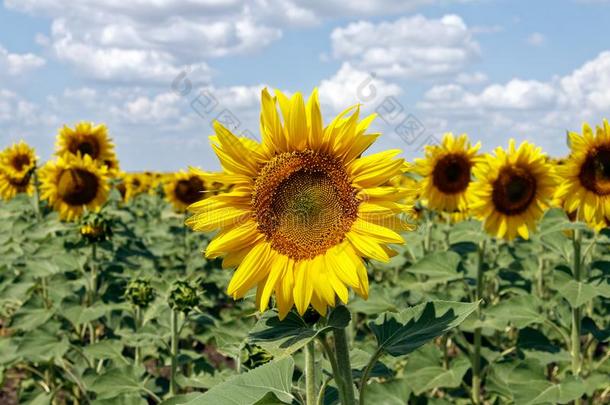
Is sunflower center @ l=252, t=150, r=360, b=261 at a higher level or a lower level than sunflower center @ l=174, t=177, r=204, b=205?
lower

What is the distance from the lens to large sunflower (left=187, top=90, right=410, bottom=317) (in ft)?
6.65

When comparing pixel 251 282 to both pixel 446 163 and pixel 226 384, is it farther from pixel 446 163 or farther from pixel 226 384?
pixel 446 163

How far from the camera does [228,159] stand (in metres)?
2.10

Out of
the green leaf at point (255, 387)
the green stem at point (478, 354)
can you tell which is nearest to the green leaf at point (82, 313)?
the green stem at point (478, 354)

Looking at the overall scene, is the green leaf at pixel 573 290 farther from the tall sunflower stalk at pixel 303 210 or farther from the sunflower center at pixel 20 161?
the sunflower center at pixel 20 161

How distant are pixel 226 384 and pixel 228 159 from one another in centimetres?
65

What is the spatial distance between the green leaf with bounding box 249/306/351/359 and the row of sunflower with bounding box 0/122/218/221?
3.96m

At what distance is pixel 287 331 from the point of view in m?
1.98

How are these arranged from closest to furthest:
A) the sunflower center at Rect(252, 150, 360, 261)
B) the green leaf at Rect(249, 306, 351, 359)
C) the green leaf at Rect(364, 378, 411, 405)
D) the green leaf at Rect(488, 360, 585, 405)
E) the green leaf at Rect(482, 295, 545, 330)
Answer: the green leaf at Rect(249, 306, 351, 359), the sunflower center at Rect(252, 150, 360, 261), the green leaf at Rect(364, 378, 411, 405), the green leaf at Rect(488, 360, 585, 405), the green leaf at Rect(482, 295, 545, 330)

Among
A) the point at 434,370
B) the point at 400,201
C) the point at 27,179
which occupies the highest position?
the point at 27,179

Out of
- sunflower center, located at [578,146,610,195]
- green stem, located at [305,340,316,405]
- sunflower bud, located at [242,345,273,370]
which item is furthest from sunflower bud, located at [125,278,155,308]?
sunflower center, located at [578,146,610,195]

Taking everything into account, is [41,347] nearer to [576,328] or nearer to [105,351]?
[105,351]

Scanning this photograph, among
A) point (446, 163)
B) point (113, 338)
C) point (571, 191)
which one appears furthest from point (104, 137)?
point (571, 191)

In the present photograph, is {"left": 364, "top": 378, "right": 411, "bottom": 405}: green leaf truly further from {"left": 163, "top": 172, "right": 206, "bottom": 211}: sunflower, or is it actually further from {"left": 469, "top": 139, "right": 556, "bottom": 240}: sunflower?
{"left": 163, "top": 172, "right": 206, "bottom": 211}: sunflower
